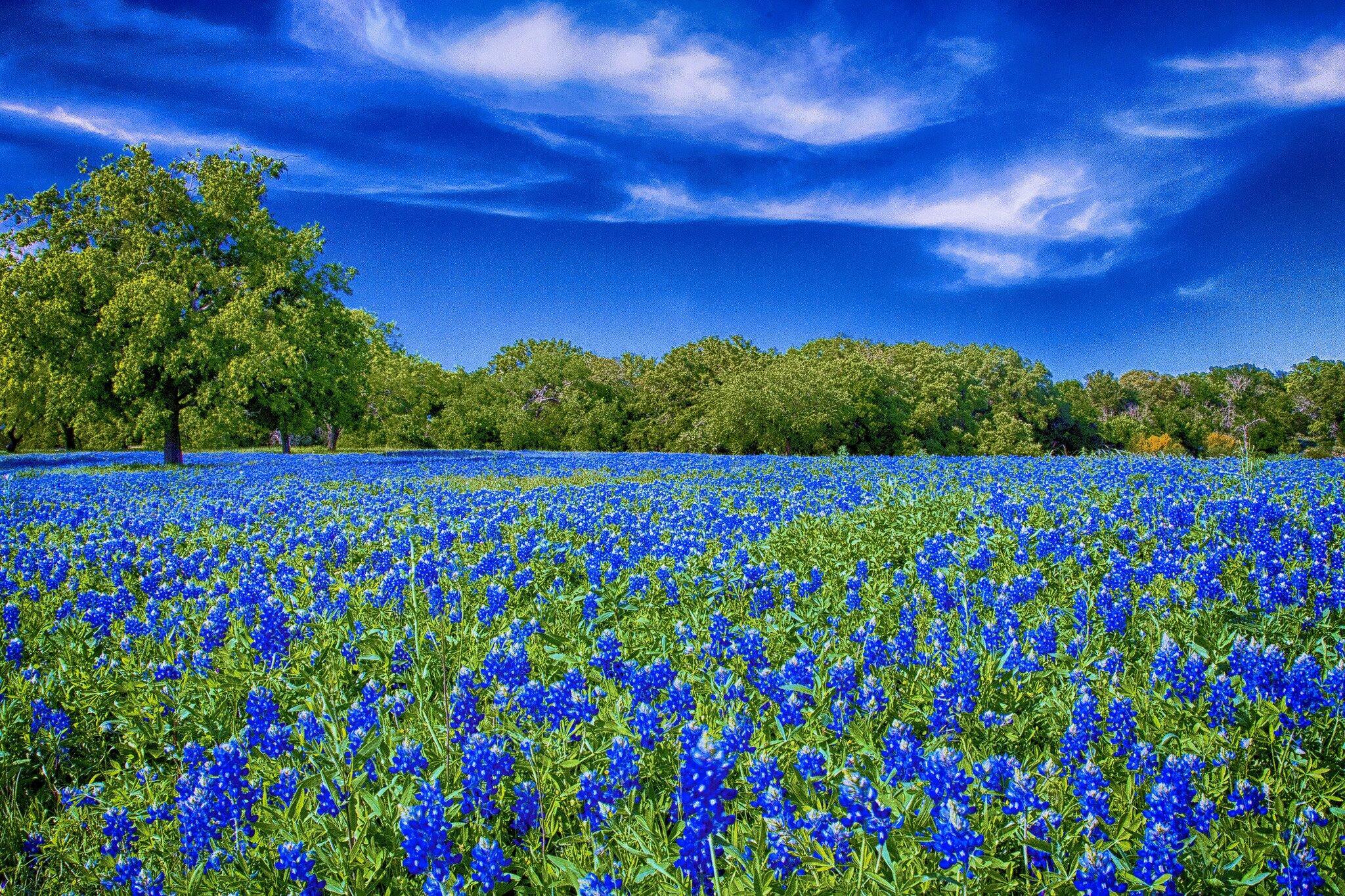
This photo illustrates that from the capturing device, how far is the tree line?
72.1 feet

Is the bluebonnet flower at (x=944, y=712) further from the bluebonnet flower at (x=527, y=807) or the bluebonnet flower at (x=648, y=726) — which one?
the bluebonnet flower at (x=527, y=807)

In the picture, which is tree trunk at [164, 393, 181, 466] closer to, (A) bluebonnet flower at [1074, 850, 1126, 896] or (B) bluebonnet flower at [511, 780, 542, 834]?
(B) bluebonnet flower at [511, 780, 542, 834]

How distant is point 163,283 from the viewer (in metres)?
21.9

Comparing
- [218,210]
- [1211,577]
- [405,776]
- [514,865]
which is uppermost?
[218,210]

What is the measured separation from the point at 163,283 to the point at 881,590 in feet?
84.6

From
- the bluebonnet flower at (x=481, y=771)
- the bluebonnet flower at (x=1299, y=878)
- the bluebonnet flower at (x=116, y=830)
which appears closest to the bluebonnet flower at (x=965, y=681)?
the bluebonnet flower at (x=1299, y=878)

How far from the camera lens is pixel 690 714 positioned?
2789mm

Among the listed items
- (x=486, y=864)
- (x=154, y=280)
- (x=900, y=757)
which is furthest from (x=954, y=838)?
(x=154, y=280)

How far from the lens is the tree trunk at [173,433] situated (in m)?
23.4

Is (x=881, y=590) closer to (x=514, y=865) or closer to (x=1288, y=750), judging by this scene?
(x=1288, y=750)

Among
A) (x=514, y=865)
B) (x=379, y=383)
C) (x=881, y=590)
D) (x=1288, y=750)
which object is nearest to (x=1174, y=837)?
(x=1288, y=750)

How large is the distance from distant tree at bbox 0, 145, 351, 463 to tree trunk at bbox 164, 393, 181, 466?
52mm

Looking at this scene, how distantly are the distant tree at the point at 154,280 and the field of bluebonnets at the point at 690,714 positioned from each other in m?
18.9

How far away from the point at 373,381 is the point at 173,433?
103 ft
